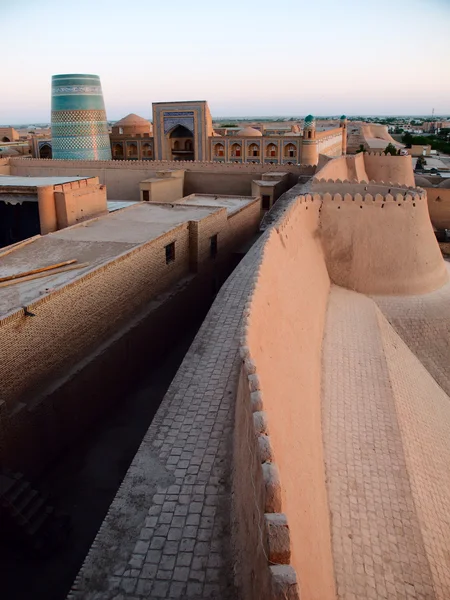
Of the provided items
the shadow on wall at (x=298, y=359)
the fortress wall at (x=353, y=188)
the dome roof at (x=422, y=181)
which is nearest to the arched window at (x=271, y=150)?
the dome roof at (x=422, y=181)

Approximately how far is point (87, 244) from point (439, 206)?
442 inches

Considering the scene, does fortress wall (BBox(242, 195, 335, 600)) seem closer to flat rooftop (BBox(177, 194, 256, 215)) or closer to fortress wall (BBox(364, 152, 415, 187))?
flat rooftop (BBox(177, 194, 256, 215))

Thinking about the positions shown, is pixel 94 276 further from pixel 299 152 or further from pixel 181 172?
pixel 299 152

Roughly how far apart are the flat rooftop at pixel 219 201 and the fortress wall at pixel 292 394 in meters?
5.26

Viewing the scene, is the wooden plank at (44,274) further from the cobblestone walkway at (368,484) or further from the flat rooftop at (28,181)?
the flat rooftop at (28,181)

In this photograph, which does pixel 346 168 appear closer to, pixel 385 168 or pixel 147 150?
pixel 385 168

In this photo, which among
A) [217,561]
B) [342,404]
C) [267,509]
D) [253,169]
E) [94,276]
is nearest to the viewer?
[267,509]

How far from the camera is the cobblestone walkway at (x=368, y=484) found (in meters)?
4.01

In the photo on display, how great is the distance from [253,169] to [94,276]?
31.5 feet

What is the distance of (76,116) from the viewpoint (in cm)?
1902

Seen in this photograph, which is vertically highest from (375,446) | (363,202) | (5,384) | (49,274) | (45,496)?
(363,202)

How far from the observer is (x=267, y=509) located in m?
2.70

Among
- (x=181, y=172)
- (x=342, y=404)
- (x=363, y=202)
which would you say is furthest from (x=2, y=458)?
(x=181, y=172)

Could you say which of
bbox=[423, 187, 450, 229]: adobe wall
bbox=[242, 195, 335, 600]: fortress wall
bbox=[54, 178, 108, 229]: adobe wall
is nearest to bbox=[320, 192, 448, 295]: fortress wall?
bbox=[242, 195, 335, 600]: fortress wall
